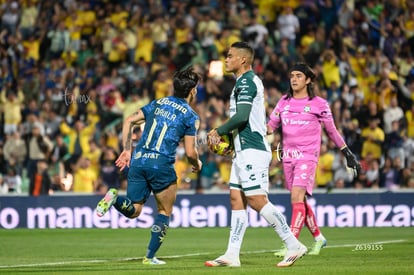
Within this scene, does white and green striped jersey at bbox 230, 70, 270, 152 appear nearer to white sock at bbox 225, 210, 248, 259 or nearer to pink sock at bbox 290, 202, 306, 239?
white sock at bbox 225, 210, 248, 259

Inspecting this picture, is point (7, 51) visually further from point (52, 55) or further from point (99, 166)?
point (99, 166)

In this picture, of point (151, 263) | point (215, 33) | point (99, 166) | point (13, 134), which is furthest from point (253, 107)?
point (215, 33)

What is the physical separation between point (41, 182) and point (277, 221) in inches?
448

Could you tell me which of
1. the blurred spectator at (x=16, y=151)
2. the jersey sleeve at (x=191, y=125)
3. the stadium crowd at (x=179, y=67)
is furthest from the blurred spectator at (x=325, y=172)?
the jersey sleeve at (x=191, y=125)

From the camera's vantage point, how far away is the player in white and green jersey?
1221 cm

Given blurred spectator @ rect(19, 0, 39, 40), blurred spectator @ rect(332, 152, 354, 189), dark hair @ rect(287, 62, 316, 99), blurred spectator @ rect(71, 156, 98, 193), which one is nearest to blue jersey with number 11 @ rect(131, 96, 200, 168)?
dark hair @ rect(287, 62, 316, 99)

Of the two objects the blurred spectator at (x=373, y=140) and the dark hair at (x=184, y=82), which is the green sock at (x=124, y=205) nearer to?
the dark hair at (x=184, y=82)

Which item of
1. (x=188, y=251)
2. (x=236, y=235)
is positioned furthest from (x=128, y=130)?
(x=188, y=251)

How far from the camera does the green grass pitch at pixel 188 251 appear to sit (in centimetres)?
1223

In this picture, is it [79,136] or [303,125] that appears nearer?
[303,125]

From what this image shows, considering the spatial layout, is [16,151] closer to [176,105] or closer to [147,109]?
[147,109]

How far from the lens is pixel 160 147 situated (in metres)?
12.7

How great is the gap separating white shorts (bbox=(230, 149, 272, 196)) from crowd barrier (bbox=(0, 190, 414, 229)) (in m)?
9.16

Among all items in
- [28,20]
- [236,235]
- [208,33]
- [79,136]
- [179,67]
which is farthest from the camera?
[28,20]
